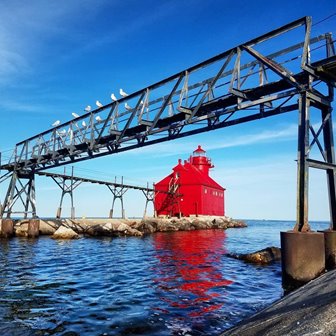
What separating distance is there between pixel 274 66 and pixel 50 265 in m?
11.2

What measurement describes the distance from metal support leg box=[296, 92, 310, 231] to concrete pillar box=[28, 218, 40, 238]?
20855 mm

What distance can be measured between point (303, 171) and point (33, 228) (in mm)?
21155

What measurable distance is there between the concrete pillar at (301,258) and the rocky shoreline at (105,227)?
19283 mm

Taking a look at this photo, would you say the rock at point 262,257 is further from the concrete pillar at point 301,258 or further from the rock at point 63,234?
the rock at point 63,234

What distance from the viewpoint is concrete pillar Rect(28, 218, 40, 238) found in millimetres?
23828

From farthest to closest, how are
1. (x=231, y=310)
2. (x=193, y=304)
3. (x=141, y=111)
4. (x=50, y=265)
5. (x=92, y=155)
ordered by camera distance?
1. (x=92, y=155)
2. (x=141, y=111)
3. (x=50, y=265)
4. (x=193, y=304)
5. (x=231, y=310)

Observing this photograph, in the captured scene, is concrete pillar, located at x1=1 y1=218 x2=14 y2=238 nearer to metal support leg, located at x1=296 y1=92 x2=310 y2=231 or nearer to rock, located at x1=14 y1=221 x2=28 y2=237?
rock, located at x1=14 y1=221 x2=28 y2=237

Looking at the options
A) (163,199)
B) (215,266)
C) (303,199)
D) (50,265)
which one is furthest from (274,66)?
(163,199)

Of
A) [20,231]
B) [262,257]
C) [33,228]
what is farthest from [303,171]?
[20,231]

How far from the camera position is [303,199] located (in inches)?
355

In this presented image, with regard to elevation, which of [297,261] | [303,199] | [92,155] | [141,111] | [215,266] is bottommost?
[215,266]

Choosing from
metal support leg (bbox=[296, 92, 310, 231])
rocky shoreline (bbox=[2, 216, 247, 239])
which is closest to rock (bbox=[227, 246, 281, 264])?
metal support leg (bbox=[296, 92, 310, 231])

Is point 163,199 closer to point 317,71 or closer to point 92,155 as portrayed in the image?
point 92,155

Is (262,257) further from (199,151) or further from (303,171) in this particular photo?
(199,151)
